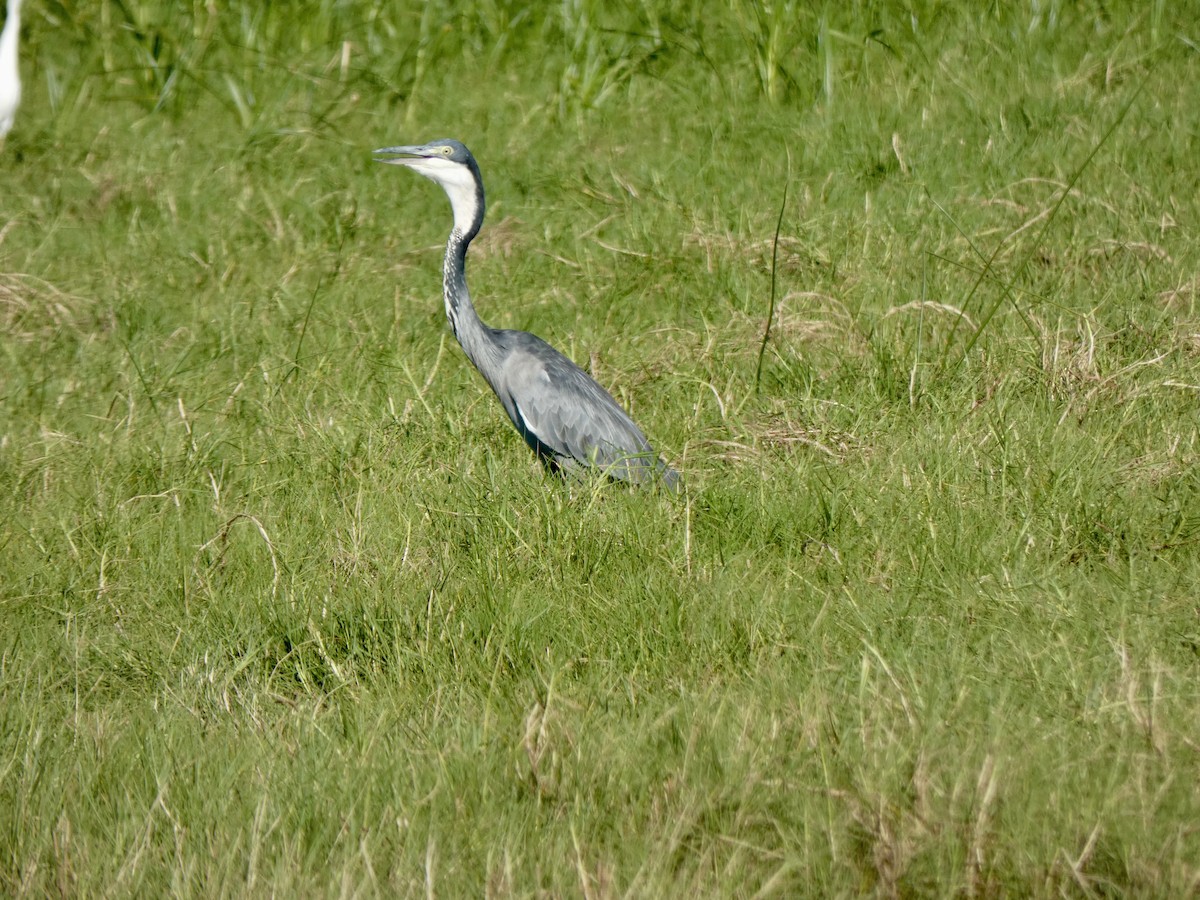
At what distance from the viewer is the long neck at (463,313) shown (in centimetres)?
481

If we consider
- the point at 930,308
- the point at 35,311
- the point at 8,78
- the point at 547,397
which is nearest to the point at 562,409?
the point at 547,397

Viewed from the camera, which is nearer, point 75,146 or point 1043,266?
point 1043,266

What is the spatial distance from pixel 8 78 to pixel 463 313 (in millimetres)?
3805

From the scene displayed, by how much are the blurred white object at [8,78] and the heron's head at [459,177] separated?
10.5 ft

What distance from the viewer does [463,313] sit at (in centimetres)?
488

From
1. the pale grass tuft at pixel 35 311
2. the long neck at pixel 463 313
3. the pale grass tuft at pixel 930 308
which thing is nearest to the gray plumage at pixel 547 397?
the long neck at pixel 463 313

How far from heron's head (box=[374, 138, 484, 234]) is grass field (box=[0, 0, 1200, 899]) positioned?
0.59m

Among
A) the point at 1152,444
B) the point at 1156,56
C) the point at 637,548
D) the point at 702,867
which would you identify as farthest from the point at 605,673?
the point at 1156,56

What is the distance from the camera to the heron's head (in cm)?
507

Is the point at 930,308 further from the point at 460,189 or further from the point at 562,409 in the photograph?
the point at 460,189

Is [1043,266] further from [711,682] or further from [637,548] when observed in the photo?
[711,682]

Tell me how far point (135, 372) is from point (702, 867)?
3649mm

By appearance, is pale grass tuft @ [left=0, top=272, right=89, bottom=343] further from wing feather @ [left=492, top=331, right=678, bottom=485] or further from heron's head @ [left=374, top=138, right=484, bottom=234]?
wing feather @ [left=492, top=331, right=678, bottom=485]

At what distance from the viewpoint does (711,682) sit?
3.10m
